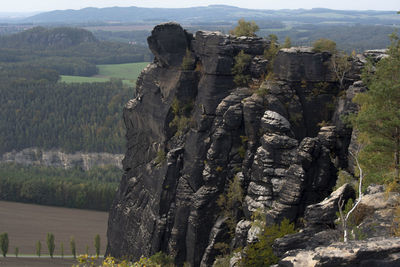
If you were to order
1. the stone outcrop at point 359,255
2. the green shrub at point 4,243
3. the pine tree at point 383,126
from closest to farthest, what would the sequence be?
the stone outcrop at point 359,255, the pine tree at point 383,126, the green shrub at point 4,243

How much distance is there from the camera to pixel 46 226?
133250 mm

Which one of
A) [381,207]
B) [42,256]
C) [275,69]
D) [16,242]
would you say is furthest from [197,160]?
[16,242]

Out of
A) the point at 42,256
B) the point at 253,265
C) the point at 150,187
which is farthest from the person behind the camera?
the point at 42,256

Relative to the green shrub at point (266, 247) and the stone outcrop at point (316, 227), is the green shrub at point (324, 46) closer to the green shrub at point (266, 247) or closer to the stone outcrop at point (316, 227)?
the green shrub at point (266, 247)

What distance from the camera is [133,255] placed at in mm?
68625

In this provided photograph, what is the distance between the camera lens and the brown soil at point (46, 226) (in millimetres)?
118000

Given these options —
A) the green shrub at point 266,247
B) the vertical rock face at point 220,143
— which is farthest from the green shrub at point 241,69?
the green shrub at point 266,247

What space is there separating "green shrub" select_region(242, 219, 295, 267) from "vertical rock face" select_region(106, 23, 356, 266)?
305 centimetres

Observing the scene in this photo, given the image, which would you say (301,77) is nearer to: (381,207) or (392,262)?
(381,207)

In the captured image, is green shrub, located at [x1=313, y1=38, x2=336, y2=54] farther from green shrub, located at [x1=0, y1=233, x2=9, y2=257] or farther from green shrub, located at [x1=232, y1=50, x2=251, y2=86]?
green shrub, located at [x1=0, y1=233, x2=9, y2=257]

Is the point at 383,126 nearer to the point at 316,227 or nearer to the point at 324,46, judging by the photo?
the point at 316,227

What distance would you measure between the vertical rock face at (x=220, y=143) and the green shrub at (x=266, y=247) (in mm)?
3046

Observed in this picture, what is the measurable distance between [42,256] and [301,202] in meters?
78.7

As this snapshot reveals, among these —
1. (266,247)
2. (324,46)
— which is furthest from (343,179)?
(324,46)
